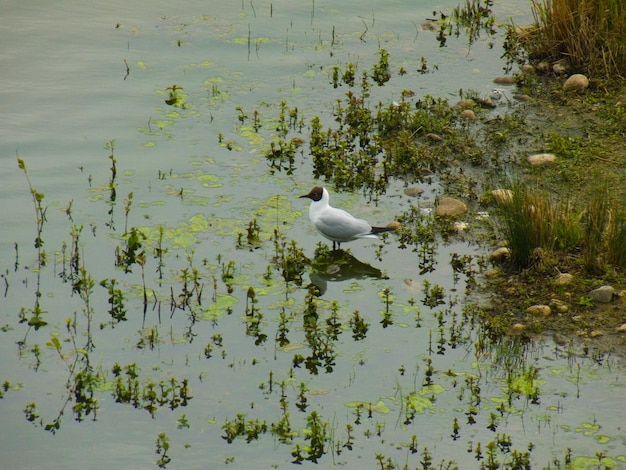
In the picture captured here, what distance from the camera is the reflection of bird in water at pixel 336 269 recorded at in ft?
30.3

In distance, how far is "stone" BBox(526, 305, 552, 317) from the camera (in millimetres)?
8266

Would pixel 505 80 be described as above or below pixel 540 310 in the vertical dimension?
above

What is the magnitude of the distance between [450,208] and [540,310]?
1.99 m

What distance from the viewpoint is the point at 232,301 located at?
8727mm

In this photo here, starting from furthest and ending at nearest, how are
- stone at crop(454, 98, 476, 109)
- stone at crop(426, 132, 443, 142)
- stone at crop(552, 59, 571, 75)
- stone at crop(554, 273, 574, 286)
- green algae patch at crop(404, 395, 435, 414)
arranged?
stone at crop(552, 59, 571, 75) < stone at crop(454, 98, 476, 109) < stone at crop(426, 132, 443, 142) < stone at crop(554, 273, 574, 286) < green algae patch at crop(404, 395, 435, 414)

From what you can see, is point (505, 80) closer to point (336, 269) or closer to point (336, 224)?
point (336, 224)

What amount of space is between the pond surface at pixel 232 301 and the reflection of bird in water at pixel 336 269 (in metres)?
0.03

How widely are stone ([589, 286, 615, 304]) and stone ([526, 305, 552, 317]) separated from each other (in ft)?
1.44

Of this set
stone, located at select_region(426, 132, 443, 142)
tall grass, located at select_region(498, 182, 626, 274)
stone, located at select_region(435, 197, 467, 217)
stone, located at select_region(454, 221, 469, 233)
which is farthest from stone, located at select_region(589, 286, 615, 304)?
stone, located at select_region(426, 132, 443, 142)

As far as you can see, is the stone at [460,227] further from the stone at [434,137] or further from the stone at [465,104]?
the stone at [465,104]

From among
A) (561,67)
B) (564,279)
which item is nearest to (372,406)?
(564,279)

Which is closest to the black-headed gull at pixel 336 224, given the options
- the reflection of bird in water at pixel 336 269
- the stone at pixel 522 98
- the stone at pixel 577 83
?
the reflection of bird in water at pixel 336 269

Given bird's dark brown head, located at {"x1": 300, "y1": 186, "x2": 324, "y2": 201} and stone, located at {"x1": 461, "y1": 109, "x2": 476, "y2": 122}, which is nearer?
bird's dark brown head, located at {"x1": 300, "y1": 186, "x2": 324, "y2": 201}

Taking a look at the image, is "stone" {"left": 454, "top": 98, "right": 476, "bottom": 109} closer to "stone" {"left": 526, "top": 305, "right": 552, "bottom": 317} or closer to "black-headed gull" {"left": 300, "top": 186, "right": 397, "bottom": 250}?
"black-headed gull" {"left": 300, "top": 186, "right": 397, "bottom": 250}
